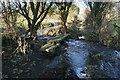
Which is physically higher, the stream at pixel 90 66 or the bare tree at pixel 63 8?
the bare tree at pixel 63 8

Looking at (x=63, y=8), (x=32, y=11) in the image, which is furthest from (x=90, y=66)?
(x=63, y=8)

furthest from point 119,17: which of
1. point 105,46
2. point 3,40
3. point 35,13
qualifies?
point 3,40

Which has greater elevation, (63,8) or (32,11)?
(63,8)

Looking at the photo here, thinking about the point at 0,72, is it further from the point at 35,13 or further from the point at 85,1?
the point at 85,1

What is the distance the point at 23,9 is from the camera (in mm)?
6852

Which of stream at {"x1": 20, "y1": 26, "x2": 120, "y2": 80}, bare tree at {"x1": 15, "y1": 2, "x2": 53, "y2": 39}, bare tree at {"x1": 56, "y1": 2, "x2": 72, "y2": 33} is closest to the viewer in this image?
stream at {"x1": 20, "y1": 26, "x2": 120, "y2": 80}

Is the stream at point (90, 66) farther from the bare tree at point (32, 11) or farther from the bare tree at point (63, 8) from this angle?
the bare tree at point (63, 8)

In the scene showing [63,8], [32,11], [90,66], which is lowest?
[90,66]

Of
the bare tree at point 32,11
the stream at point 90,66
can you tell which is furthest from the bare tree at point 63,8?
the stream at point 90,66

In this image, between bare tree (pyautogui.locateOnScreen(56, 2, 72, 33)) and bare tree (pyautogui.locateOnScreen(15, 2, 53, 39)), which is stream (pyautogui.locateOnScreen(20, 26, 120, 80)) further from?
bare tree (pyautogui.locateOnScreen(56, 2, 72, 33))

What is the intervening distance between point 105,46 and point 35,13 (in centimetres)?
542

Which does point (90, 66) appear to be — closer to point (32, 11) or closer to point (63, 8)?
point (32, 11)

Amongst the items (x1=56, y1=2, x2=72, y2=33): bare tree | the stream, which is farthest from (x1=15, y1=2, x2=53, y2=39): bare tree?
(x1=56, y1=2, x2=72, y2=33): bare tree

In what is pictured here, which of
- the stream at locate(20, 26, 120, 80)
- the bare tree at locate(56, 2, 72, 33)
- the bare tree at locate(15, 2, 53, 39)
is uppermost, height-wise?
the bare tree at locate(56, 2, 72, 33)
